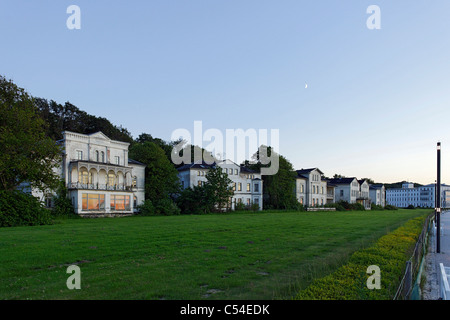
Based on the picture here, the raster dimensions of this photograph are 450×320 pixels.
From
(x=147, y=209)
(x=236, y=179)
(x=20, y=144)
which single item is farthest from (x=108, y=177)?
(x=236, y=179)

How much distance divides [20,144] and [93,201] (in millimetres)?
15085

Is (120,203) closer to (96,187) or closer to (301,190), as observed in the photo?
(96,187)

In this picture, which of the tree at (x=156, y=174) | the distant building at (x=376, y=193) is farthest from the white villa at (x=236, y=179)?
the distant building at (x=376, y=193)

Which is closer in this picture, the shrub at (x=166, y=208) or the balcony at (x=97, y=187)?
the balcony at (x=97, y=187)

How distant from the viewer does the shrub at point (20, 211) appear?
25609mm

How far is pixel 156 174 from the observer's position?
164 ft

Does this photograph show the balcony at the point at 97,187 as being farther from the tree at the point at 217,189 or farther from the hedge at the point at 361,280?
the hedge at the point at 361,280

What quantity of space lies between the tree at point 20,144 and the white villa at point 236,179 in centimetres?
2651

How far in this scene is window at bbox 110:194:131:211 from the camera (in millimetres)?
43281

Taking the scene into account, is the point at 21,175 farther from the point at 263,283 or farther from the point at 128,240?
the point at 263,283

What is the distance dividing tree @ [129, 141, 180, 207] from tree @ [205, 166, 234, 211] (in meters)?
5.39
